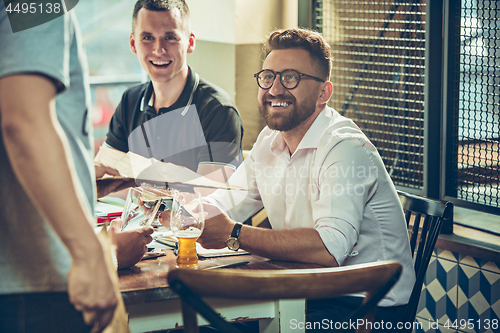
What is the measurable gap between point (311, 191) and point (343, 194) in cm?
18

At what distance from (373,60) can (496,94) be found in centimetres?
71

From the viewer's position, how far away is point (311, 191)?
1438 mm

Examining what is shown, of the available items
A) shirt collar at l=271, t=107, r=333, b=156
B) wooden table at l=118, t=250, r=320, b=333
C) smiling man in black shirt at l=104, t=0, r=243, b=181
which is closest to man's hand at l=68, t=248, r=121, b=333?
wooden table at l=118, t=250, r=320, b=333

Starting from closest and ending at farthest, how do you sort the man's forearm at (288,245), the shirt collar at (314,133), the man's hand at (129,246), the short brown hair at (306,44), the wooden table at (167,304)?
the wooden table at (167,304) → the man's hand at (129,246) → the man's forearm at (288,245) → the shirt collar at (314,133) → the short brown hair at (306,44)

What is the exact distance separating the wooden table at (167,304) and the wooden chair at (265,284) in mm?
192

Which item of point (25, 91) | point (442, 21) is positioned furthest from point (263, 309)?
point (442, 21)

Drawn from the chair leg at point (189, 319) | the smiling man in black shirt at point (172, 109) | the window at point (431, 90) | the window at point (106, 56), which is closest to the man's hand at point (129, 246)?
the chair leg at point (189, 319)

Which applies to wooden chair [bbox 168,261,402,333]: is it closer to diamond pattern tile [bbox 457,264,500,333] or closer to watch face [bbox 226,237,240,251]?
watch face [bbox 226,237,240,251]

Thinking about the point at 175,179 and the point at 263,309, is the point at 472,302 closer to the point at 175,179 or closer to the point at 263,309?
the point at 263,309

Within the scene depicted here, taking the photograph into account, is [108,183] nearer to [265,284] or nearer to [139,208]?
[139,208]

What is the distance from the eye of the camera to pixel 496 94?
179 cm

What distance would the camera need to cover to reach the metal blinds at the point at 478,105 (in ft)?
5.91

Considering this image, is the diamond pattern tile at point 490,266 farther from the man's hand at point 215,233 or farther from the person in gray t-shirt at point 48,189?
the person in gray t-shirt at point 48,189

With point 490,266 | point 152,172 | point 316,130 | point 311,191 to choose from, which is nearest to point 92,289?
point 311,191
